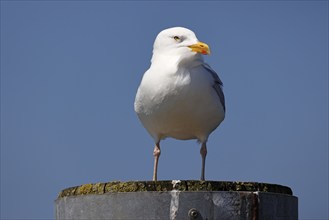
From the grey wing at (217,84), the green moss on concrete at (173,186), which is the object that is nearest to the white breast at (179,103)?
the grey wing at (217,84)

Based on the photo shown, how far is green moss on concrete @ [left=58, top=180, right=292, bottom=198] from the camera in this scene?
4.91m

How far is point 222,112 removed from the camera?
738 cm

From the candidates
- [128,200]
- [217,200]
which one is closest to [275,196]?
[217,200]

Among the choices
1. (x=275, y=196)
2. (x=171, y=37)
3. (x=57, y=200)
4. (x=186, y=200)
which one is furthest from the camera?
(x=171, y=37)

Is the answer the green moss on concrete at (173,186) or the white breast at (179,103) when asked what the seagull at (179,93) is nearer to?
the white breast at (179,103)

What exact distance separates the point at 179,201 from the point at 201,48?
268 cm

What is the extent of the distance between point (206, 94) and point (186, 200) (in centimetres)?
235

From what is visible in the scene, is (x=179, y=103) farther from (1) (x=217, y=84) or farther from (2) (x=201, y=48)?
(1) (x=217, y=84)

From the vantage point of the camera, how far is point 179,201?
15.9 ft

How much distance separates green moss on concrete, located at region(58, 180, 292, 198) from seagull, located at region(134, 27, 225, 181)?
185 centimetres

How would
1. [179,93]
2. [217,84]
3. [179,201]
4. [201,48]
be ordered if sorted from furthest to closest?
1. [217,84]
2. [201,48]
3. [179,93]
4. [179,201]

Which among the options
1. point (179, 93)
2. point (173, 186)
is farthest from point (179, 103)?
point (173, 186)

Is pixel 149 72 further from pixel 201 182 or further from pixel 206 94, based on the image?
pixel 201 182

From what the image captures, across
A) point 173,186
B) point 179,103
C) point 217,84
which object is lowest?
point 173,186
